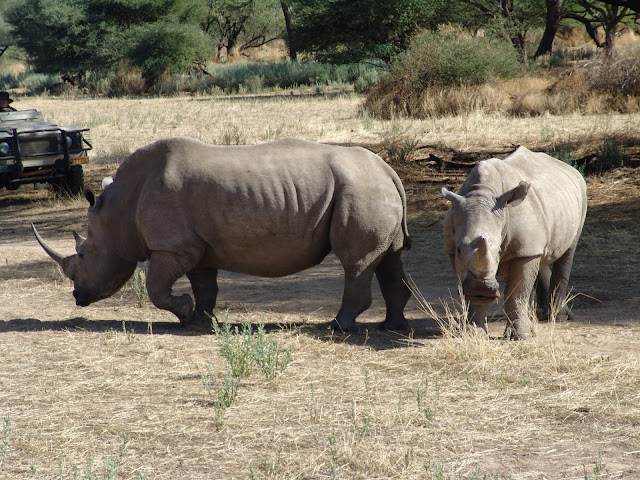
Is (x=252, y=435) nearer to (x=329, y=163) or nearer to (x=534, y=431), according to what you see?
(x=534, y=431)

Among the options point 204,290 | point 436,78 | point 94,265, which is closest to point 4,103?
point 94,265

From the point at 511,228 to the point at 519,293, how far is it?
0.51 meters

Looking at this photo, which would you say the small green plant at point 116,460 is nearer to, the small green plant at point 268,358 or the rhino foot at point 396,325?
the small green plant at point 268,358

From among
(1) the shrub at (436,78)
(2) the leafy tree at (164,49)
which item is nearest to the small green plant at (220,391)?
(1) the shrub at (436,78)

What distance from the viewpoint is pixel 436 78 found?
20375 millimetres

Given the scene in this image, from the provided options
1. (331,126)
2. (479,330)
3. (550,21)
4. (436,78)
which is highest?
(550,21)

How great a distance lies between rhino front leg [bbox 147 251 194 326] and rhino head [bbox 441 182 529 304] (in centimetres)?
215

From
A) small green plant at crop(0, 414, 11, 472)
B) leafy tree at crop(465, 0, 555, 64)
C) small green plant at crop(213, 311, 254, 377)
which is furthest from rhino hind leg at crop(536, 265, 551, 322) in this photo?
leafy tree at crop(465, 0, 555, 64)

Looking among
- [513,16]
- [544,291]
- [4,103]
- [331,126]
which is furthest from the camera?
[513,16]

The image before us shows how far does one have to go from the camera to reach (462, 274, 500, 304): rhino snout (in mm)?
5623

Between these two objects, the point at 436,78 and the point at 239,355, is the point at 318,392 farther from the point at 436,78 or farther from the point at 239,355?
the point at 436,78

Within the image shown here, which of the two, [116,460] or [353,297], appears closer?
[116,460]

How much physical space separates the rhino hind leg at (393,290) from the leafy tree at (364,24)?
24197 mm

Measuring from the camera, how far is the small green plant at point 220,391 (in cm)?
470
